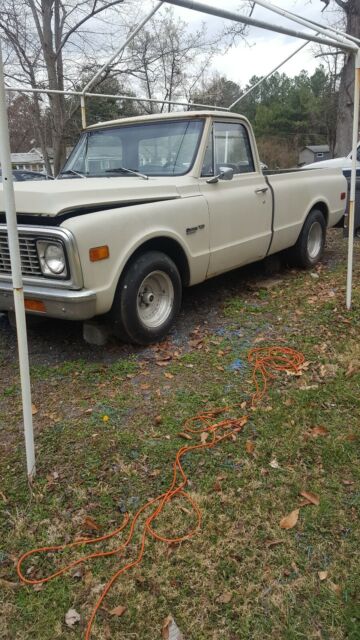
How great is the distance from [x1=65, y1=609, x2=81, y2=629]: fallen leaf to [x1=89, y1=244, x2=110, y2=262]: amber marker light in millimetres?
2158

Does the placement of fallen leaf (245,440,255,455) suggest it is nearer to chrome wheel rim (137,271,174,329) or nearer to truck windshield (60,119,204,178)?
chrome wheel rim (137,271,174,329)

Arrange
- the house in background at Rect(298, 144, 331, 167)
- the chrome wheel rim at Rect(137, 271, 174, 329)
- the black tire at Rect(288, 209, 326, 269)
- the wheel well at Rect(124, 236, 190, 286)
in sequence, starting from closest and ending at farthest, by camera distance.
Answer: the wheel well at Rect(124, 236, 190, 286), the chrome wheel rim at Rect(137, 271, 174, 329), the black tire at Rect(288, 209, 326, 269), the house in background at Rect(298, 144, 331, 167)

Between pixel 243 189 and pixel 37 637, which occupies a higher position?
pixel 243 189

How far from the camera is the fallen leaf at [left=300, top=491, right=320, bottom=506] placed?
252 centimetres

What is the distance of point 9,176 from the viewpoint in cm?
230

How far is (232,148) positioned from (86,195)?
223 cm

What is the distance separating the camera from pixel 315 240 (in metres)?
7.00

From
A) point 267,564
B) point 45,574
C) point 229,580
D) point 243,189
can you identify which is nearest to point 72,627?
point 45,574

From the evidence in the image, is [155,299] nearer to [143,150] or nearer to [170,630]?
[143,150]

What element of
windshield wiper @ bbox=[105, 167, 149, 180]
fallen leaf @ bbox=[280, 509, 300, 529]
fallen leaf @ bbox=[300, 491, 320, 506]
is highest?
windshield wiper @ bbox=[105, 167, 149, 180]

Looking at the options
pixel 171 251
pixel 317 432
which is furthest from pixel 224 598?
pixel 171 251

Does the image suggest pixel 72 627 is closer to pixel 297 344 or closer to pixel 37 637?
pixel 37 637

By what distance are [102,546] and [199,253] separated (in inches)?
112

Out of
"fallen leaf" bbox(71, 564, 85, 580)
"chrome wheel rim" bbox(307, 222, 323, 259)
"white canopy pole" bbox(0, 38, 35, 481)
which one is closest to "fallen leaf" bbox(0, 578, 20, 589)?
"fallen leaf" bbox(71, 564, 85, 580)
